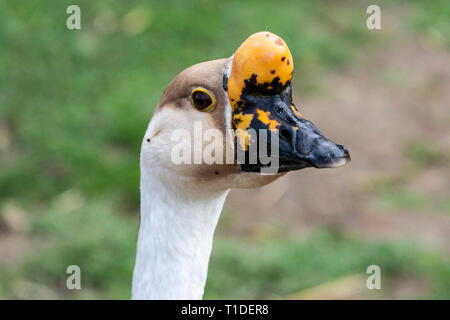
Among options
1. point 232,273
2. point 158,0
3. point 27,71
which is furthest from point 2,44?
point 232,273

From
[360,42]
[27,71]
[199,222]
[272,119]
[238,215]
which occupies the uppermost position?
[360,42]

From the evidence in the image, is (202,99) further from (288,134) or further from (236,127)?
(288,134)

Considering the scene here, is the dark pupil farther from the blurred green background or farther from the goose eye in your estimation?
the blurred green background

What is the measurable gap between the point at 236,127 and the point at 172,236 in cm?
51

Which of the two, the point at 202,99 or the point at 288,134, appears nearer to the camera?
the point at 288,134

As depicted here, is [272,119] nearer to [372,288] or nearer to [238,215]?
[372,288]

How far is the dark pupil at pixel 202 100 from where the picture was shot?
254 cm

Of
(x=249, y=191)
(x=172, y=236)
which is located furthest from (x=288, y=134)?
(x=249, y=191)

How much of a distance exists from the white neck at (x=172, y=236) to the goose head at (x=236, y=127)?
0.06 metres

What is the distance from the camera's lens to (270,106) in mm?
2445

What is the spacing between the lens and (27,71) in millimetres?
6457

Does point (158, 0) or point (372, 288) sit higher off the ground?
point (158, 0)

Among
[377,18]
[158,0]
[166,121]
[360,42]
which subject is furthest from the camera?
[377,18]

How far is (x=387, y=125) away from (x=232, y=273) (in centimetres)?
259
